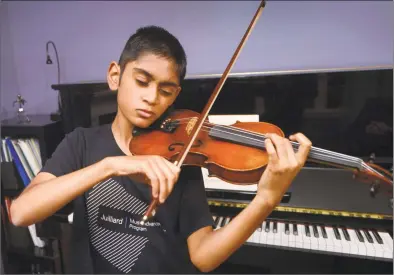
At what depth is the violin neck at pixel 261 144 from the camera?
26.0 inches

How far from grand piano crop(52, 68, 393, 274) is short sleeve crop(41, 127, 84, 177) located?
0.19 meters

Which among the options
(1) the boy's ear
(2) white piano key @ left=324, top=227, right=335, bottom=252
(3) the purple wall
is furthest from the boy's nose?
(2) white piano key @ left=324, top=227, right=335, bottom=252

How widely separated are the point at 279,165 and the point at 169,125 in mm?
333

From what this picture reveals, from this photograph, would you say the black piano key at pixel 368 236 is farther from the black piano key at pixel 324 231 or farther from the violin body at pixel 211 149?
the violin body at pixel 211 149

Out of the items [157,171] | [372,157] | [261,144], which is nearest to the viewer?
[157,171]

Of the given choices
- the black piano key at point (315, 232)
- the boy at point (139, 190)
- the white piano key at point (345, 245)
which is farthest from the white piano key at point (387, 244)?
the boy at point (139, 190)

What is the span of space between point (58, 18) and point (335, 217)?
4.19 feet

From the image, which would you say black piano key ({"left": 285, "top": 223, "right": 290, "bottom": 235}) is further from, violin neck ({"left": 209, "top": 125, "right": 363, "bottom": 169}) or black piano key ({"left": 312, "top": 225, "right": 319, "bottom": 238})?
violin neck ({"left": 209, "top": 125, "right": 363, "bottom": 169})

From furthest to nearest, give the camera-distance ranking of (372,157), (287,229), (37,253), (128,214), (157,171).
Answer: (37,253) → (287,229) → (372,157) → (128,214) → (157,171)

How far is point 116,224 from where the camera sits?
80cm

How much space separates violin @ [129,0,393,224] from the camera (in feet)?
2.23

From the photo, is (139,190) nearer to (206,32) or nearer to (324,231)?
(206,32)

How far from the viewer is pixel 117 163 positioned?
25.2 inches

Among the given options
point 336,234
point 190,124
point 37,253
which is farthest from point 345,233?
point 37,253
